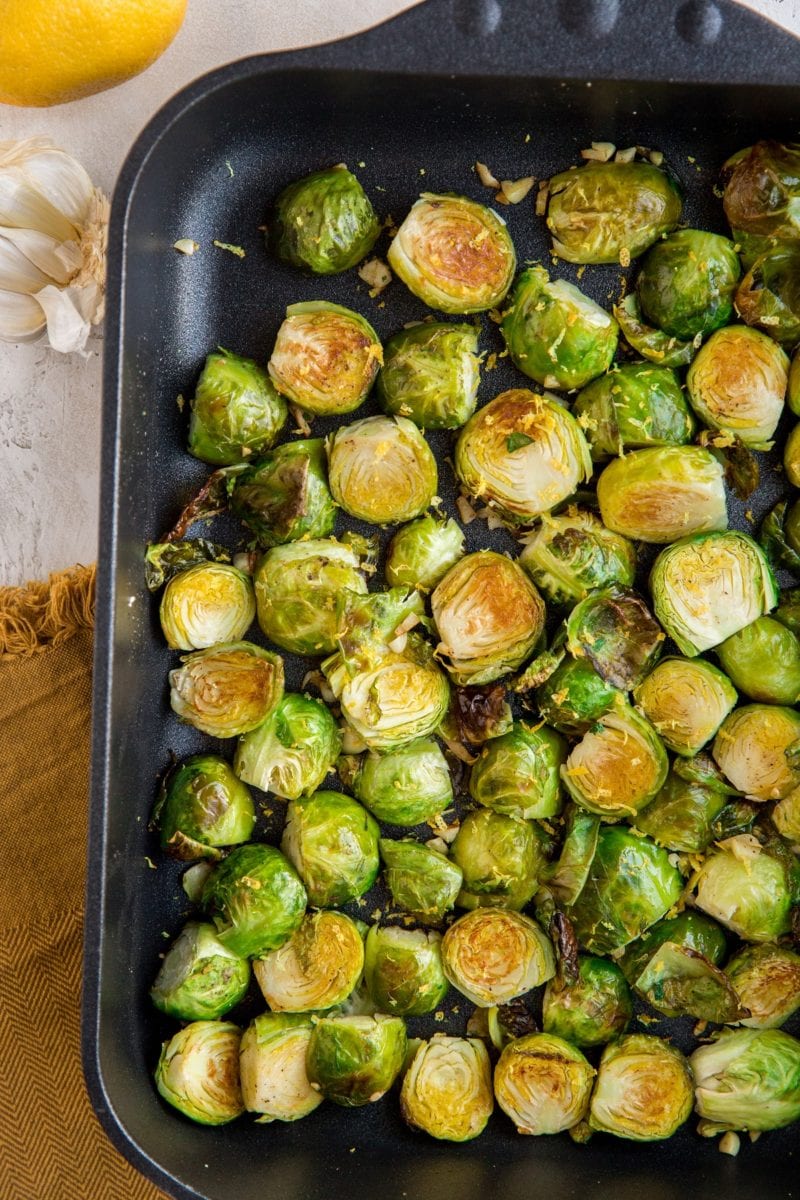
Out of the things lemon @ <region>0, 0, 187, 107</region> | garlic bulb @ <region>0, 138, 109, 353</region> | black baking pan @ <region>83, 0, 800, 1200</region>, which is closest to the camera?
black baking pan @ <region>83, 0, 800, 1200</region>

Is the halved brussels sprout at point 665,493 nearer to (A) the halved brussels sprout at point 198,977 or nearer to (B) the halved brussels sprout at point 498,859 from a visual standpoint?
(B) the halved brussels sprout at point 498,859

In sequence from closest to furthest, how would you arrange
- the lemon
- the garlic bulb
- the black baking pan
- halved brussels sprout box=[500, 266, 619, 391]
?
1. the black baking pan
2. the lemon
3. halved brussels sprout box=[500, 266, 619, 391]
4. the garlic bulb

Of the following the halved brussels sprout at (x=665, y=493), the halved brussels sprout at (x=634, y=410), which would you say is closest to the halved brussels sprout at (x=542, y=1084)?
the halved brussels sprout at (x=665, y=493)

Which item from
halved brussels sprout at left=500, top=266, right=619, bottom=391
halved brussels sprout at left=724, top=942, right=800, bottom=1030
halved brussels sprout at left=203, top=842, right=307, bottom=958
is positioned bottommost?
halved brussels sprout at left=724, top=942, right=800, bottom=1030

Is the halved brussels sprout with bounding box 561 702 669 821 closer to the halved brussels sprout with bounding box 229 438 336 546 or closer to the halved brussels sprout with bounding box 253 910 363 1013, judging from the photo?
the halved brussels sprout with bounding box 253 910 363 1013

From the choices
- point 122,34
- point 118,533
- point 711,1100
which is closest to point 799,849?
point 711,1100

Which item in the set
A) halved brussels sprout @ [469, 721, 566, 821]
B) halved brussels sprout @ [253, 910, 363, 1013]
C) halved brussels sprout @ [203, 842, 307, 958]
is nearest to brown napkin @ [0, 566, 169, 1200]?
halved brussels sprout @ [203, 842, 307, 958]
